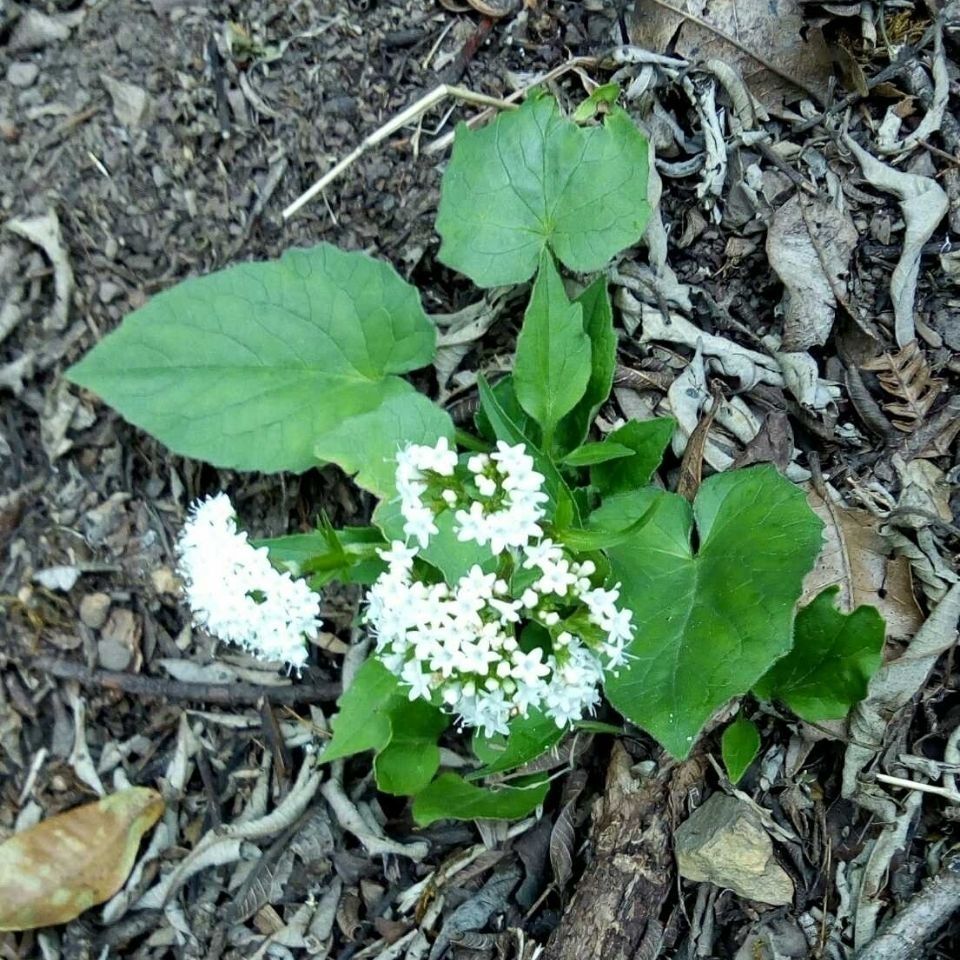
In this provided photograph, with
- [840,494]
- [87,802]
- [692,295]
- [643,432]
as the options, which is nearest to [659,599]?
[643,432]

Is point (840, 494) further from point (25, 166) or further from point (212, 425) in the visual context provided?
point (25, 166)

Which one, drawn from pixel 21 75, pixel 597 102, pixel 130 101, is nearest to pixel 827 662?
pixel 597 102

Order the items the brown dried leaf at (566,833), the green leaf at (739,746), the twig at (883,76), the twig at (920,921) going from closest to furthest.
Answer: the twig at (920,921), the green leaf at (739,746), the brown dried leaf at (566,833), the twig at (883,76)

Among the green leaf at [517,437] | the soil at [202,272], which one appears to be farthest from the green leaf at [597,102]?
the green leaf at [517,437]

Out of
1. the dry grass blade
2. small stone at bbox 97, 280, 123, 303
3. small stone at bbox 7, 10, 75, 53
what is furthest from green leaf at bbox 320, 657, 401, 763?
small stone at bbox 7, 10, 75, 53

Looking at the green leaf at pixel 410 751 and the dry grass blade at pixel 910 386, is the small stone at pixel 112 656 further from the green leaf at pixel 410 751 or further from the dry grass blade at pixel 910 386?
the dry grass blade at pixel 910 386

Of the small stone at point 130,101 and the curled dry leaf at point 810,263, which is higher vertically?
the small stone at point 130,101

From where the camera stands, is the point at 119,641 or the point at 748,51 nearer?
the point at 748,51

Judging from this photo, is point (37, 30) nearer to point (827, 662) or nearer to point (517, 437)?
point (517, 437)
